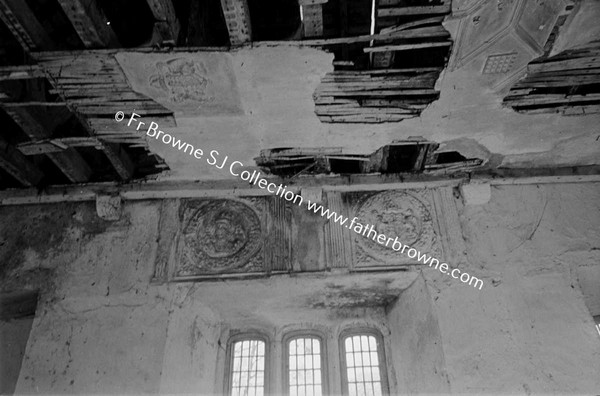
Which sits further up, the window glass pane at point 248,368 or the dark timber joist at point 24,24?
the dark timber joist at point 24,24

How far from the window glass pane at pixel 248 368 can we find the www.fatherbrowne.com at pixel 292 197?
119 centimetres

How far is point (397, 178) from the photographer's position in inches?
124

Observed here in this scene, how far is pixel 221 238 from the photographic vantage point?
3051mm

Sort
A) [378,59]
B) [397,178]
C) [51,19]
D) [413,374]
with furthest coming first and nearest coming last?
[397,178] < [413,374] < [51,19] < [378,59]

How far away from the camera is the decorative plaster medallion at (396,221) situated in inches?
116

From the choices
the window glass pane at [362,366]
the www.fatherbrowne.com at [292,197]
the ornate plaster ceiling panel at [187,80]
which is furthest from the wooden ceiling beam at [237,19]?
the window glass pane at [362,366]

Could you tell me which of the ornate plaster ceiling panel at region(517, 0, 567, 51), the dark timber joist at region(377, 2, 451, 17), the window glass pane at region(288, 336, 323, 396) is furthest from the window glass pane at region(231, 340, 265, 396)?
the ornate plaster ceiling panel at region(517, 0, 567, 51)

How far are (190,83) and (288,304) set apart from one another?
5.57 feet

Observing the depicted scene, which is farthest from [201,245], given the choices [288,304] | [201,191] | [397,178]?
[397,178]

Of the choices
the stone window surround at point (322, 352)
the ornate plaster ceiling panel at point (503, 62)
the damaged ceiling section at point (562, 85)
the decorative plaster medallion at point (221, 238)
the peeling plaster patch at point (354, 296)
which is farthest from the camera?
the stone window surround at point (322, 352)

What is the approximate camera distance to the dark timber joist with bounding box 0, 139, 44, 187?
2.84 metres

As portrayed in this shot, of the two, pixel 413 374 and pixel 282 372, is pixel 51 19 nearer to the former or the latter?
pixel 282 372

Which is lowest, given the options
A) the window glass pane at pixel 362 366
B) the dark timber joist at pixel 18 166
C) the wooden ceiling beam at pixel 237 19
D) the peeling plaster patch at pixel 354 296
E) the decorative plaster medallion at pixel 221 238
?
the window glass pane at pixel 362 366

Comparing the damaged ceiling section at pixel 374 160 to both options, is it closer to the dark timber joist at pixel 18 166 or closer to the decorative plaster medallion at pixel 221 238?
the decorative plaster medallion at pixel 221 238
